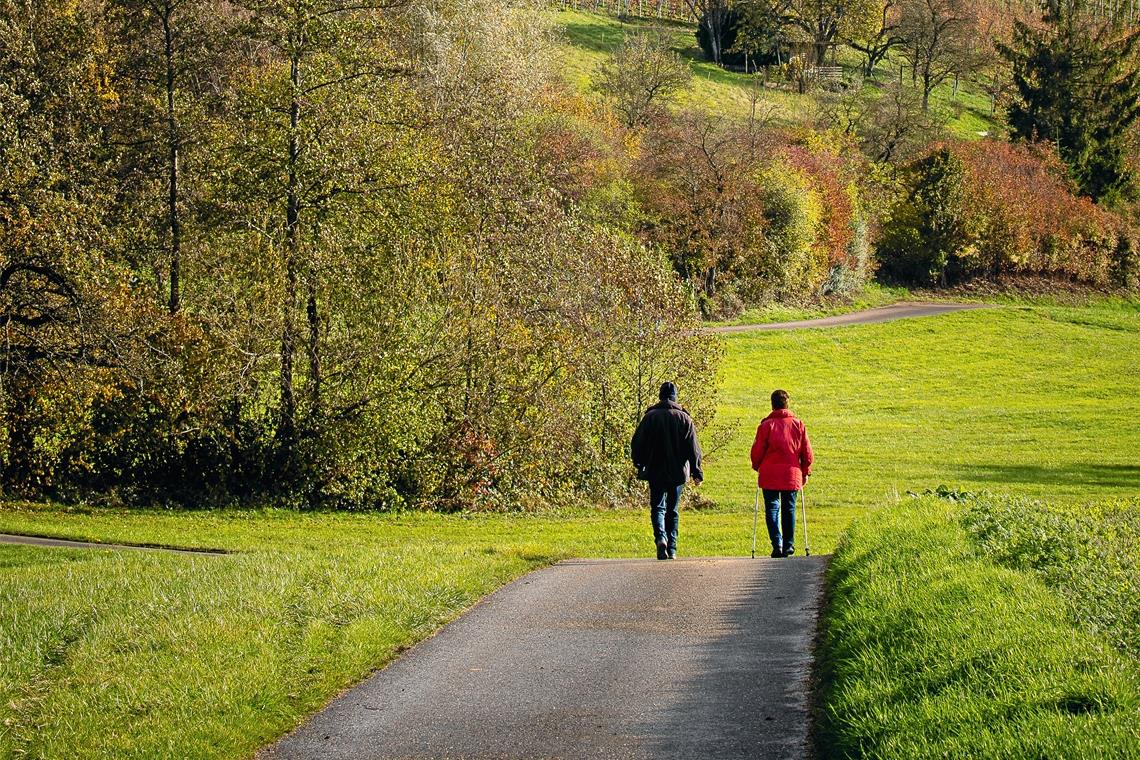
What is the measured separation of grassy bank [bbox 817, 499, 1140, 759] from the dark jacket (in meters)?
5.51

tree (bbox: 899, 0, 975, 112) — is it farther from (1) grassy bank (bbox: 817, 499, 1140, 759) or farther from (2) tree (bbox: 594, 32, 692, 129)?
(1) grassy bank (bbox: 817, 499, 1140, 759)

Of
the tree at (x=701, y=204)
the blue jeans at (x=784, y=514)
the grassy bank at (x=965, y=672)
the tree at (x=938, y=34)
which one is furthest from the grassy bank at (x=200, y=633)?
the tree at (x=938, y=34)

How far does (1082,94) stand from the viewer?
303 ft

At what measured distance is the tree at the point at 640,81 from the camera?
3317 inches

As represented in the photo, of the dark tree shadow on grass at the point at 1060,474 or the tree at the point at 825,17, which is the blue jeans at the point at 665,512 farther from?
the tree at the point at 825,17

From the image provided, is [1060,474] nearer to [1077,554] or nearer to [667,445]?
[667,445]

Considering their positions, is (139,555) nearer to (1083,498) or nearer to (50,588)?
(50,588)

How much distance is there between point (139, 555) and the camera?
18031 mm

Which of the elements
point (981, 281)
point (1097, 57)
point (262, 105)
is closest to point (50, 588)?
point (262, 105)

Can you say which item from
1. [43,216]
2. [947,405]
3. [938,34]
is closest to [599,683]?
[43,216]

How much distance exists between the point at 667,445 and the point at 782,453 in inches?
70.2

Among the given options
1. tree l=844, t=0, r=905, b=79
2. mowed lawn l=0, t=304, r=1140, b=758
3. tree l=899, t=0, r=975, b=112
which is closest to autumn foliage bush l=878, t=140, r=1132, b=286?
mowed lawn l=0, t=304, r=1140, b=758

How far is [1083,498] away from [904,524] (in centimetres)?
2033

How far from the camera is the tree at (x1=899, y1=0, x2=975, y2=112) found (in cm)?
10506
